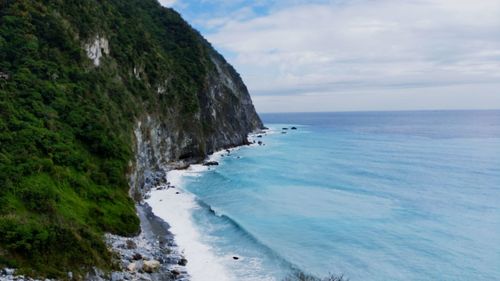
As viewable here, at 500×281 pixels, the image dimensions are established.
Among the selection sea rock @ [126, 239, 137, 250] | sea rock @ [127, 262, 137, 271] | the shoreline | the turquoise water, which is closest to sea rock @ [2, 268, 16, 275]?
sea rock @ [127, 262, 137, 271]

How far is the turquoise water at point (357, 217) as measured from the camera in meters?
29.7

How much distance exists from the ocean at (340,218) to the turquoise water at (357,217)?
10 centimetres

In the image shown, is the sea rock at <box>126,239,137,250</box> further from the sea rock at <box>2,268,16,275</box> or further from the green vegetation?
the sea rock at <box>2,268,16,275</box>

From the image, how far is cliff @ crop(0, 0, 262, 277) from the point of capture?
72.1ft

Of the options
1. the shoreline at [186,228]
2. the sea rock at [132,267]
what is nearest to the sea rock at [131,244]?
the sea rock at [132,267]

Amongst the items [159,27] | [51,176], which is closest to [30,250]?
[51,176]

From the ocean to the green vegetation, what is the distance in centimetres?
732

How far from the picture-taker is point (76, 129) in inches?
1366

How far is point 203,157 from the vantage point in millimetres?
76812

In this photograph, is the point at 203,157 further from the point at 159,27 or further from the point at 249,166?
the point at 159,27

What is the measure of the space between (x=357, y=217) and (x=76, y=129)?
87.9 ft

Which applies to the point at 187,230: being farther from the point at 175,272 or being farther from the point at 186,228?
the point at 175,272

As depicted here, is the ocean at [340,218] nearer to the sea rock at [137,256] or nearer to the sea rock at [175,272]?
the sea rock at [175,272]

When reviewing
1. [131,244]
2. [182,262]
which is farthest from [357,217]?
[131,244]
